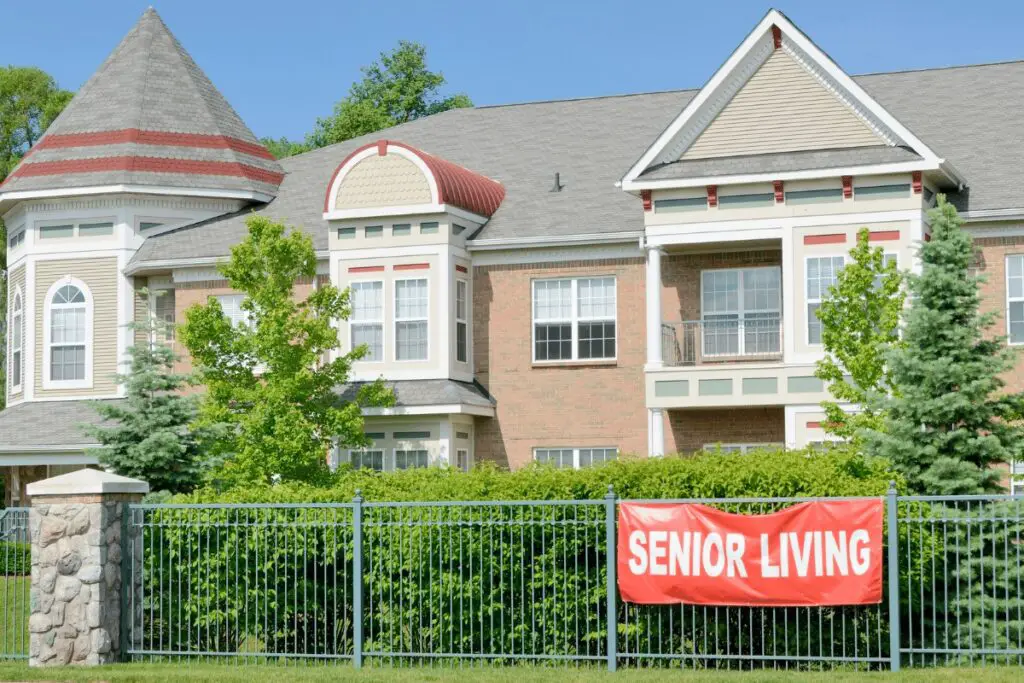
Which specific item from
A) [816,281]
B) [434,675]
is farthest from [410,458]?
[434,675]

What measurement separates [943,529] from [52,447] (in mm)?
20897

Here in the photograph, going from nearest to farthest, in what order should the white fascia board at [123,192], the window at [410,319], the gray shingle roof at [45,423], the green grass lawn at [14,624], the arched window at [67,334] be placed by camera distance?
the green grass lawn at [14,624] → the window at [410,319] → the gray shingle roof at [45,423] → the white fascia board at [123,192] → the arched window at [67,334]

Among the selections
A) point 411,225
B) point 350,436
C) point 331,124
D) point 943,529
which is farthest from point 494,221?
point 331,124

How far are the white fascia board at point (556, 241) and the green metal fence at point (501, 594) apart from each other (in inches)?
520

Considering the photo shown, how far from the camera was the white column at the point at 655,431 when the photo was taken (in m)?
28.7

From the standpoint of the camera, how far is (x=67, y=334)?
110ft

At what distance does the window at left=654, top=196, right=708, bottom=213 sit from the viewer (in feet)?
94.3

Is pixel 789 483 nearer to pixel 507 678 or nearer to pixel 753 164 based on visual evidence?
pixel 507 678

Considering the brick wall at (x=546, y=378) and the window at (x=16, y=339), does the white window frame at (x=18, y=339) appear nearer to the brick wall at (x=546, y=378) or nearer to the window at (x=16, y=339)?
the window at (x=16, y=339)

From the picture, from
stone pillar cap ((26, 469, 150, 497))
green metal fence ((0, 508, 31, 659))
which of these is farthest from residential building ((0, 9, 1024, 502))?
stone pillar cap ((26, 469, 150, 497))

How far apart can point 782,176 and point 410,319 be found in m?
8.03

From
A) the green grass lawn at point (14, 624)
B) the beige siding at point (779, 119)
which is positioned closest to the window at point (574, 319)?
the beige siding at point (779, 119)

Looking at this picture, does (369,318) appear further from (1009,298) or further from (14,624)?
(14,624)

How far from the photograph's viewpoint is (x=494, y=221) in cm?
3180
